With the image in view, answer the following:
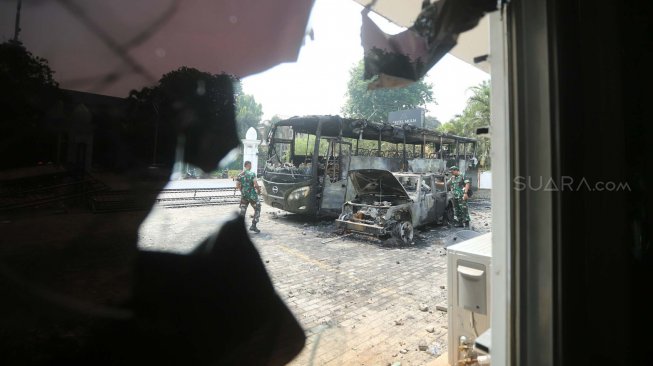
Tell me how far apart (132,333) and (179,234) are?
497 cm

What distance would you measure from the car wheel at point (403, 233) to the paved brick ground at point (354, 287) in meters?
0.26

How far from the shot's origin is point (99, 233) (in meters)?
7.61

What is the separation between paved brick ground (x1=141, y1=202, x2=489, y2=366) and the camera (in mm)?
3107

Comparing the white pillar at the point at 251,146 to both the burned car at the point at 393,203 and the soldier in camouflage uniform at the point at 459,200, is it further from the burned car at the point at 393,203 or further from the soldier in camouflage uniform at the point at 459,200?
the soldier in camouflage uniform at the point at 459,200

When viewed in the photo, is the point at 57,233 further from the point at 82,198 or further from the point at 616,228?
the point at 616,228

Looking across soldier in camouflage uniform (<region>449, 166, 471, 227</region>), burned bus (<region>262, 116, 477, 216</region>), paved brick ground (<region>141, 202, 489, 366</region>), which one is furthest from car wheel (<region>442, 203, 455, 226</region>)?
burned bus (<region>262, 116, 477, 216</region>)

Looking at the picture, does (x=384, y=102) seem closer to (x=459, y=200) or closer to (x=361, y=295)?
(x=459, y=200)

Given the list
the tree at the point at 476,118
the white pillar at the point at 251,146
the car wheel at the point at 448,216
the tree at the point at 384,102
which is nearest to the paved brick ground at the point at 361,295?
the car wheel at the point at 448,216

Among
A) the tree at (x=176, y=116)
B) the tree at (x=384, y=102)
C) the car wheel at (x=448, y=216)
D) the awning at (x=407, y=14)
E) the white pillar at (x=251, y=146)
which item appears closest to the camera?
the awning at (x=407, y=14)

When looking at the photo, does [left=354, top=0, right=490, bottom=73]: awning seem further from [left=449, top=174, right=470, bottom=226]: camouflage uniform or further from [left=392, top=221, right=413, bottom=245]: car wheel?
[left=449, top=174, right=470, bottom=226]: camouflage uniform

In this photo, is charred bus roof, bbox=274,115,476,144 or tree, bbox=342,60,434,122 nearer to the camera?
charred bus roof, bbox=274,115,476,144

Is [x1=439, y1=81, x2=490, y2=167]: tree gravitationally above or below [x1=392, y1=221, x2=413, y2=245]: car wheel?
above

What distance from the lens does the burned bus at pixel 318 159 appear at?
9.13 meters

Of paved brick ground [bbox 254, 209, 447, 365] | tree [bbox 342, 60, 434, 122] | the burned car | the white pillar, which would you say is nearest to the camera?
paved brick ground [bbox 254, 209, 447, 365]
